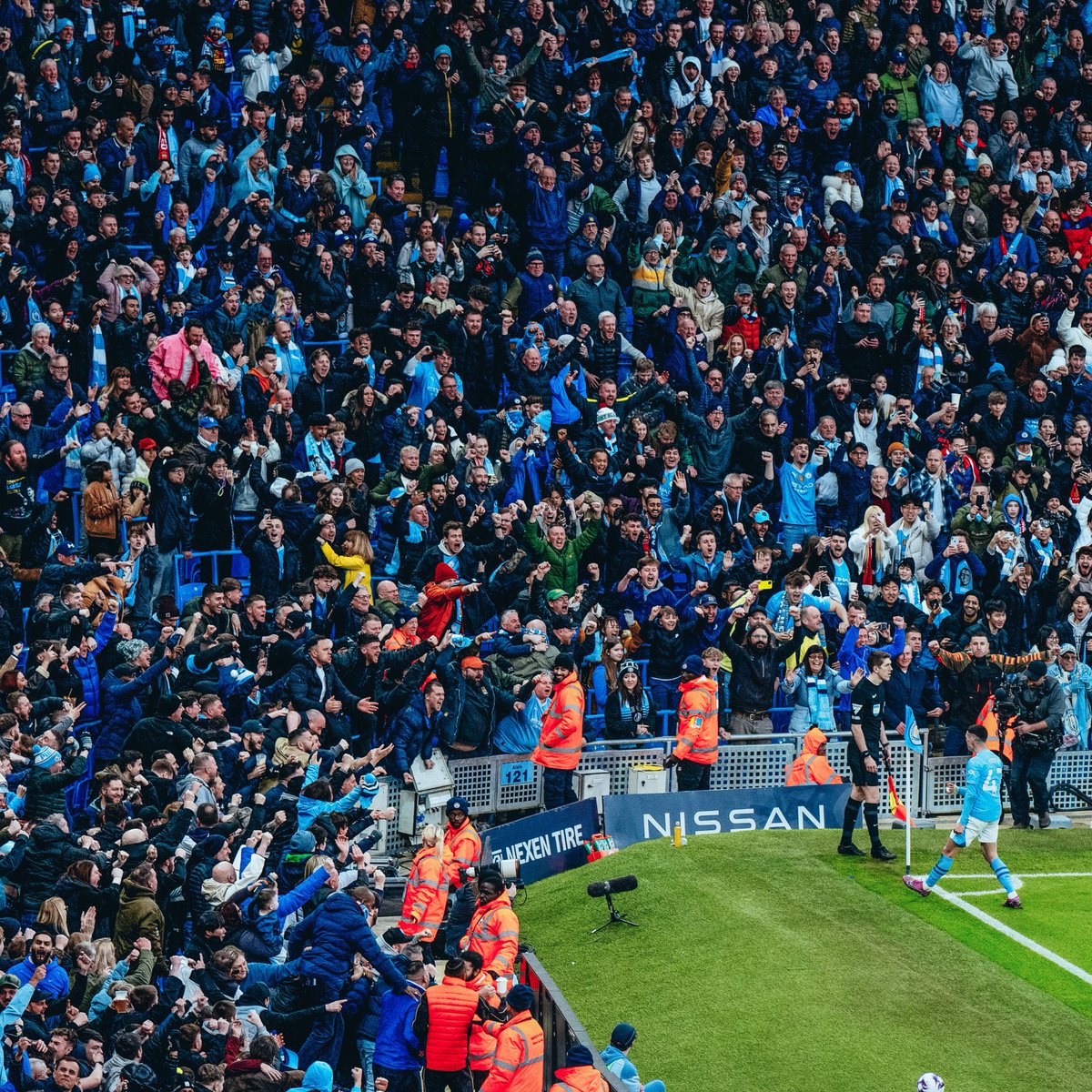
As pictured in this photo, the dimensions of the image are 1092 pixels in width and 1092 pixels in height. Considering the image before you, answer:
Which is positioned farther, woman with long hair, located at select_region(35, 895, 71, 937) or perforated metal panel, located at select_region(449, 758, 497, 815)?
perforated metal panel, located at select_region(449, 758, 497, 815)

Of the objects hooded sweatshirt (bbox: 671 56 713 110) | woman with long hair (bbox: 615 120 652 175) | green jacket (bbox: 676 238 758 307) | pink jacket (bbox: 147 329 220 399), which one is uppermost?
hooded sweatshirt (bbox: 671 56 713 110)

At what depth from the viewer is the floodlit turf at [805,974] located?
16312mm

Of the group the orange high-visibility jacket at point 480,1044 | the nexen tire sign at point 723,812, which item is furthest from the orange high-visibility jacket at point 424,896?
the nexen tire sign at point 723,812

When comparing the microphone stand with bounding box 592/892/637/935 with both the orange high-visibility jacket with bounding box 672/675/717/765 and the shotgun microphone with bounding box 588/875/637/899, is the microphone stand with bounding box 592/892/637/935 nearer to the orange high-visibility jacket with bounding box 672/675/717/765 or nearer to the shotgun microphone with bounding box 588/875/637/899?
the shotgun microphone with bounding box 588/875/637/899

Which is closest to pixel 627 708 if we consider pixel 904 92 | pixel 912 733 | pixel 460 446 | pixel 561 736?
pixel 561 736

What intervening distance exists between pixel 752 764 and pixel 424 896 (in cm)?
624

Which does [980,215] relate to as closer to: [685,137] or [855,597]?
[685,137]

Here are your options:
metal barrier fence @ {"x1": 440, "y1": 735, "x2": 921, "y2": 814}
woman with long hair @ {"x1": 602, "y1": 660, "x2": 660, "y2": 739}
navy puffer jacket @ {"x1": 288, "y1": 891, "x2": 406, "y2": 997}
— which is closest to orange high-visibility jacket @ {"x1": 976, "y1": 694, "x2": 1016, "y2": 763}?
metal barrier fence @ {"x1": 440, "y1": 735, "x2": 921, "y2": 814}

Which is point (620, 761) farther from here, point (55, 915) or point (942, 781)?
point (55, 915)

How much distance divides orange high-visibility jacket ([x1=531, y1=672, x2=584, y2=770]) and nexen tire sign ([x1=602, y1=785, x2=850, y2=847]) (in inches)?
25.6

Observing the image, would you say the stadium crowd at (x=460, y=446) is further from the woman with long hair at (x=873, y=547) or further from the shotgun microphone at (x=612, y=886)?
the shotgun microphone at (x=612, y=886)

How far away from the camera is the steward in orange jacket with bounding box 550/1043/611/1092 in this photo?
1372 centimetres

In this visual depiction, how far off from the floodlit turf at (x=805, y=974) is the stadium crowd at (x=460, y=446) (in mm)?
1410

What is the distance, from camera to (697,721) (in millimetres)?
21938
